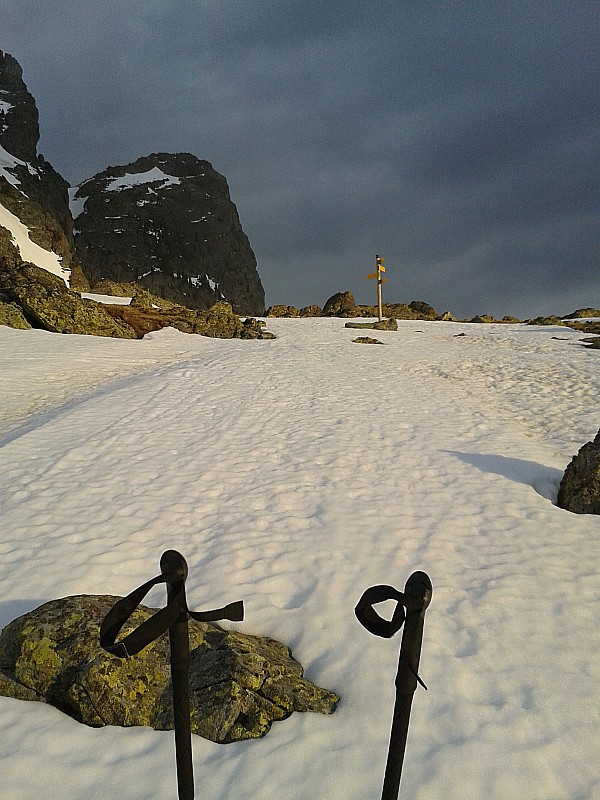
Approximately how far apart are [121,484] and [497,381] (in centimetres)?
1280

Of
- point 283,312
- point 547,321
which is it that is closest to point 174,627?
point 547,321

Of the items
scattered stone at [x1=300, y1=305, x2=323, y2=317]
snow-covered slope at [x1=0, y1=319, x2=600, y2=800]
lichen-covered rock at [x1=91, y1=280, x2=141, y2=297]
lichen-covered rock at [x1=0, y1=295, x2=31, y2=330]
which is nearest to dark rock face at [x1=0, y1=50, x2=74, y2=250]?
lichen-covered rock at [x1=91, y1=280, x2=141, y2=297]

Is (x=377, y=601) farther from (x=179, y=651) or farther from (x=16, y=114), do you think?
(x=16, y=114)

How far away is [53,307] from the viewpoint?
23.6 m

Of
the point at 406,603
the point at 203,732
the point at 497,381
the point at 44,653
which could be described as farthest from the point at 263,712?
the point at 497,381

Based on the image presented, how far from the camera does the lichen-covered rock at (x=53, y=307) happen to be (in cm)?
2328

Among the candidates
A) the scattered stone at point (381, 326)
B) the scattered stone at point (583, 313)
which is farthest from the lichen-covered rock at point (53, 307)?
the scattered stone at point (583, 313)

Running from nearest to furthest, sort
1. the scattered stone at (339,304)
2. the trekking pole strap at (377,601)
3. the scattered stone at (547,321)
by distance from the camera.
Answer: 1. the trekking pole strap at (377,601)
2. the scattered stone at (547,321)
3. the scattered stone at (339,304)

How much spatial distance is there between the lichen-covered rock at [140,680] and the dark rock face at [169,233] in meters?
131

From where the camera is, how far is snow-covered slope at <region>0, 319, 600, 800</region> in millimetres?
3309

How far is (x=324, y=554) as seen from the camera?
6.05 metres

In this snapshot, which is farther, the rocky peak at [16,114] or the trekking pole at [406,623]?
the rocky peak at [16,114]

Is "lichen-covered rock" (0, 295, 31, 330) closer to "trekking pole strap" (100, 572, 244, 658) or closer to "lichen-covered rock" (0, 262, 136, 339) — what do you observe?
"lichen-covered rock" (0, 262, 136, 339)

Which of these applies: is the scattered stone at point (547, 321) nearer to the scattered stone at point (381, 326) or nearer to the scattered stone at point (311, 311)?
the scattered stone at point (381, 326)
